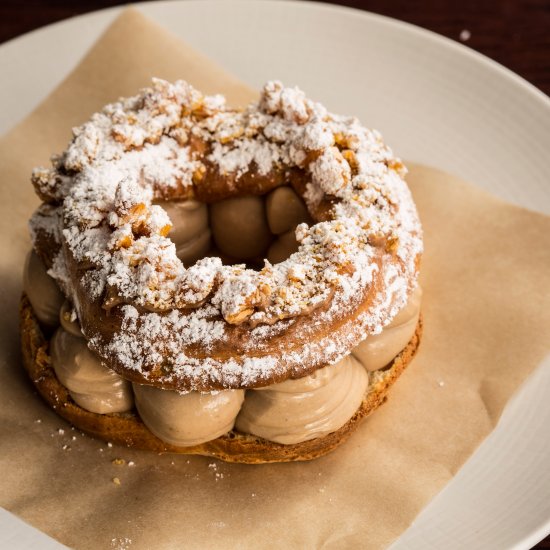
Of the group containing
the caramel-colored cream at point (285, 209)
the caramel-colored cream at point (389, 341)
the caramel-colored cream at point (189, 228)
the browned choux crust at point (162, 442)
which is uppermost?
the caramel-colored cream at point (285, 209)

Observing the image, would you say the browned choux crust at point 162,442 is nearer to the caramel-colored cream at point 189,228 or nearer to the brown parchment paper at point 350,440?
the brown parchment paper at point 350,440

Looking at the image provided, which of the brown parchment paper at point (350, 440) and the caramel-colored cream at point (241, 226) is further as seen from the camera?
the caramel-colored cream at point (241, 226)

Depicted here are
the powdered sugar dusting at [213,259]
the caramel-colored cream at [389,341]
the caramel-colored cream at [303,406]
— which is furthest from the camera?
the caramel-colored cream at [389,341]

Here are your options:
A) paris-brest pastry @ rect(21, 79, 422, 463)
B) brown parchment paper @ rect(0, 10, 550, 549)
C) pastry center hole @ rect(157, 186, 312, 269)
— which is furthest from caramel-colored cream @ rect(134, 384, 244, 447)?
pastry center hole @ rect(157, 186, 312, 269)

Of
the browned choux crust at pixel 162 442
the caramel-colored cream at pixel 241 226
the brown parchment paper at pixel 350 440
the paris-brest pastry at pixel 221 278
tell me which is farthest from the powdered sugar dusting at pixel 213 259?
the brown parchment paper at pixel 350 440

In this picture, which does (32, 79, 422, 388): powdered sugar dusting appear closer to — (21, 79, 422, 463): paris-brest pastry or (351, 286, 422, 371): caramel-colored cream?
(21, 79, 422, 463): paris-brest pastry

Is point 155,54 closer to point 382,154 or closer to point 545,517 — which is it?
point 382,154

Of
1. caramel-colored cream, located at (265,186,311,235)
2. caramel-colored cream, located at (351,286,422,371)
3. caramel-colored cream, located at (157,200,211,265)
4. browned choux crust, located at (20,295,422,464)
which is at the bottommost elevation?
browned choux crust, located at (20,295,422,464)

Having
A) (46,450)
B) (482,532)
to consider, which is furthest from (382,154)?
(46,450)
